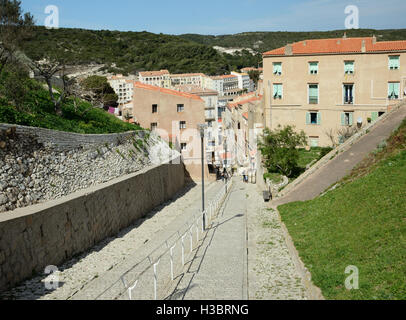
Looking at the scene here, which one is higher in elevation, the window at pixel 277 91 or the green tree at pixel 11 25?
the green tree at pixel 11 25

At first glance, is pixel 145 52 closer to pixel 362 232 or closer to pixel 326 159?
pixel 326 159

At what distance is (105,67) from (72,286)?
415 feet

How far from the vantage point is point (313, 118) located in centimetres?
3919

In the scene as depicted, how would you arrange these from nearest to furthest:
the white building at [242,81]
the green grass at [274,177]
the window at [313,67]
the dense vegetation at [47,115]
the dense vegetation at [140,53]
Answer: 1. the dense vegetation at [47,115]
2. the green grass at [274,177]
3. the window at [313,67]
4. the dense vegetation at [140,53]
5. the white building at [242,81]

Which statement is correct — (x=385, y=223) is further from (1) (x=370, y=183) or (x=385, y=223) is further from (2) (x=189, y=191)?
(2) (x=189, y=191)

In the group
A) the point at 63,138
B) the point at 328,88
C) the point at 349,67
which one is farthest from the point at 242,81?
the point at 63,138

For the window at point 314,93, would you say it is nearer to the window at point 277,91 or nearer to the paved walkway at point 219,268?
the window at point 277,91

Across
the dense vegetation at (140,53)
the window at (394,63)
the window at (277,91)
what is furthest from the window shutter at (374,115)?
the dense vegetation at (140,53)

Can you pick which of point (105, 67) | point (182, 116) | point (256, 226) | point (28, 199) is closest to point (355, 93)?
point (182, 116)

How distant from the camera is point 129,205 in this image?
75.7ft

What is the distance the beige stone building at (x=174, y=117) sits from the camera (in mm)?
39562

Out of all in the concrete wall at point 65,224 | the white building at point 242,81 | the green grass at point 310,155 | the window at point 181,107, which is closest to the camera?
the concrete wall at point 65,224

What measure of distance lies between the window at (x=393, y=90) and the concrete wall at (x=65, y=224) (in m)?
24.4

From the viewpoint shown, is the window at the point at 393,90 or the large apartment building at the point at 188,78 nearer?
the window at the point at 393,90
